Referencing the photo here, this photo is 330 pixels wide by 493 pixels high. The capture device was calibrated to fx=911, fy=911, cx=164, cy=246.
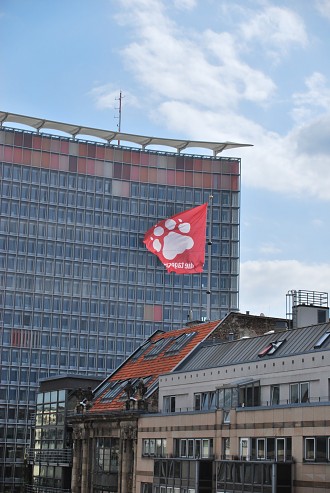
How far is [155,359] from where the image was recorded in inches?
3155

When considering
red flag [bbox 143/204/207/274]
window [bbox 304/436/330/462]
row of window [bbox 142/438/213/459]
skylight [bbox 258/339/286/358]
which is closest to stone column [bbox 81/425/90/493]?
row of window [bbox 142/438/213/459]

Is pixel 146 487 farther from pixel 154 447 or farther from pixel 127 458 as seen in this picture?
pixel 127 458

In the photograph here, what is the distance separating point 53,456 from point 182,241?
89.4 feet

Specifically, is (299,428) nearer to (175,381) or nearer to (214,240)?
(175,381)

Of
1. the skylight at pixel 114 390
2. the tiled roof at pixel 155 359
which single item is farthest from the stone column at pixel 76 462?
the skylight at pixel 114 390

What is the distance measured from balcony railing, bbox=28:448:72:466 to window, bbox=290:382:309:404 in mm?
34130

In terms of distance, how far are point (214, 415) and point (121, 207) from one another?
94711mm

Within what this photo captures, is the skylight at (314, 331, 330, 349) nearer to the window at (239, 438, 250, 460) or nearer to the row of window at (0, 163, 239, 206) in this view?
the window at (239, 438, 250, 460)

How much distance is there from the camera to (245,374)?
200ft

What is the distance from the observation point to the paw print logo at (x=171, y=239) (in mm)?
99188

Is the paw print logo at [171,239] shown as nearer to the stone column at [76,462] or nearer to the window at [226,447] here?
the stone column at [76,462]

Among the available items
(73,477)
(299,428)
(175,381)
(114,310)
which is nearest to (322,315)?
(175,381)

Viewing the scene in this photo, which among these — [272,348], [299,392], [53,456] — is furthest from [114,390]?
[299,392]

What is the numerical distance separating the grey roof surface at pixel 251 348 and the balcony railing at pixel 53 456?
19398 mm
